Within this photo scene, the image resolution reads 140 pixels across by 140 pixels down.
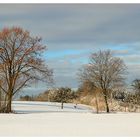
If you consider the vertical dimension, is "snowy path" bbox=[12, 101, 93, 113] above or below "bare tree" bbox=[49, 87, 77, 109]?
below

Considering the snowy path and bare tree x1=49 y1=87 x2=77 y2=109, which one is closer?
the snowy path

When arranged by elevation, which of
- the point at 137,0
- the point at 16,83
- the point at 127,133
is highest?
the point at 137,0

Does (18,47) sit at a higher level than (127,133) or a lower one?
higher

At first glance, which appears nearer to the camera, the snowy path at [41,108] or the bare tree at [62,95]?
the snowy path at [41,108]

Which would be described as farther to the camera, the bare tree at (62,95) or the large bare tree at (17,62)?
the bare tree at (62,95)

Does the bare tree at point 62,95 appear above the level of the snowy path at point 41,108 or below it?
above

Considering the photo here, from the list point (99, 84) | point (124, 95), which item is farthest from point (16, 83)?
point (124, 95)

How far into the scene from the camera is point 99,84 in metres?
48.1

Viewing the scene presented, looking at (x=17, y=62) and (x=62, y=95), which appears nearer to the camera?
(x=17, y=62)

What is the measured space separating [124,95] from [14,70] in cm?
1492

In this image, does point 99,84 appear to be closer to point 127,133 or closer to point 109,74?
point 109,74

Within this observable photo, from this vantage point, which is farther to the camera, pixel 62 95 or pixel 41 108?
pixel 62 95

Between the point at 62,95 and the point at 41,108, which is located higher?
the point at 62,95

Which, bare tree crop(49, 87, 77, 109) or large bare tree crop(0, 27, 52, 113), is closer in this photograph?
large bare tree crop(0, 27, 52, 113)
